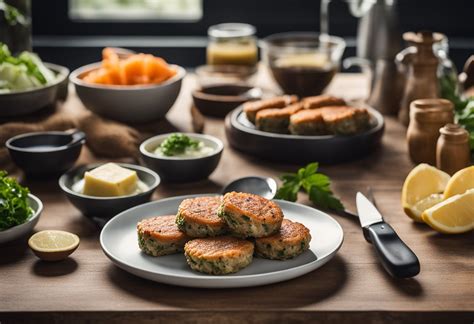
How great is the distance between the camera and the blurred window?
4.37 meters

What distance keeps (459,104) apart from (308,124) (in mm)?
540

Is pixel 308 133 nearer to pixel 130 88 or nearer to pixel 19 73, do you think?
pixel 130 88

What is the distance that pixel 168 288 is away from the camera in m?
1.52

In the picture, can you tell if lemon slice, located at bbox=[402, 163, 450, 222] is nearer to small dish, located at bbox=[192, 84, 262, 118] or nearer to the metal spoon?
the metal spoon

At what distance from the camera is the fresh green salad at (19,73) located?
2.42m

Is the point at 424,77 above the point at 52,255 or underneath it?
above

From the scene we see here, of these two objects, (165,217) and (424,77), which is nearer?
(165,217)

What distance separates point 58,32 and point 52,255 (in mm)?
2966

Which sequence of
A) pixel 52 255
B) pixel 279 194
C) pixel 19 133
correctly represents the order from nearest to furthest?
pixel 52 255
pixel 279 194
pixel 19 133

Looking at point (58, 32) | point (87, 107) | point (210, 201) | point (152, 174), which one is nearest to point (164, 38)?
point (58, 32)

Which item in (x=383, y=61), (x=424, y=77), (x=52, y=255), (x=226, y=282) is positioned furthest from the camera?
(x=383, y=61)

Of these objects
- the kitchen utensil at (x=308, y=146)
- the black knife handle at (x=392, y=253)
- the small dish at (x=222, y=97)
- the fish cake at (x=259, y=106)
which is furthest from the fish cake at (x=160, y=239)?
the small dish at (x=222, y=97)

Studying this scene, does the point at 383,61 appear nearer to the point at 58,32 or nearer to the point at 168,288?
the point at 168,288

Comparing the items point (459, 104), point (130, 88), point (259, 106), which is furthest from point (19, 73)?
point (459, 104)
